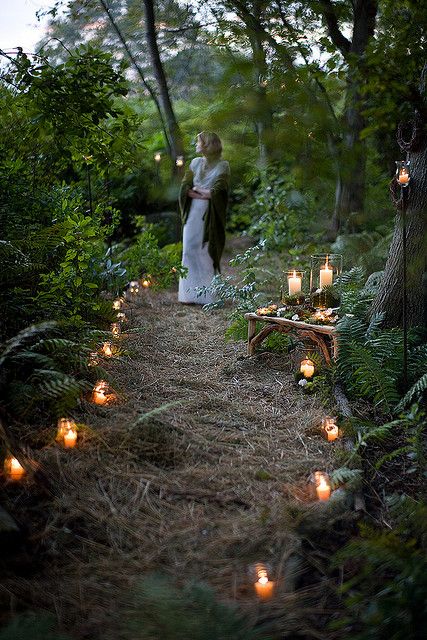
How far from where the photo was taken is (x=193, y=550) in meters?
2.89

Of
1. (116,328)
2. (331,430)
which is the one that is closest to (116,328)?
(116,328)

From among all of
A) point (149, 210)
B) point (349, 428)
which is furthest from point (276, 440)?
point (149, 210)

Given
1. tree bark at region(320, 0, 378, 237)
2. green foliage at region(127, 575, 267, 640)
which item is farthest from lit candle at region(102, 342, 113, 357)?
green foliage at region(127, 575, 267, 640)

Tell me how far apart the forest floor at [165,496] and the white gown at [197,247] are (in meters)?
3.40

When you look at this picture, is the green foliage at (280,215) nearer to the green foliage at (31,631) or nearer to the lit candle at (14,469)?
the lit candle at (14,469)

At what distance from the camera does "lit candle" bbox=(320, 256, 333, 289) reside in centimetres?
581

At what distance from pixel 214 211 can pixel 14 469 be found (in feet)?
18.7

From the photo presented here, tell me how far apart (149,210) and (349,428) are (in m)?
8.45

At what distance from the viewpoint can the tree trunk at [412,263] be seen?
4.92m

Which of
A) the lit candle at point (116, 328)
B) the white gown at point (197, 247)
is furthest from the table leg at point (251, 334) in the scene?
the white gown at point (197, 247)

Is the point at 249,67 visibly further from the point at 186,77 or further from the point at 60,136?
the point at 186,77

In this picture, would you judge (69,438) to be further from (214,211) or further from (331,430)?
(214,211)

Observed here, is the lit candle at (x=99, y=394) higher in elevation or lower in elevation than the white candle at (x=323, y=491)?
higher

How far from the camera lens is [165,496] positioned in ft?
11.0
